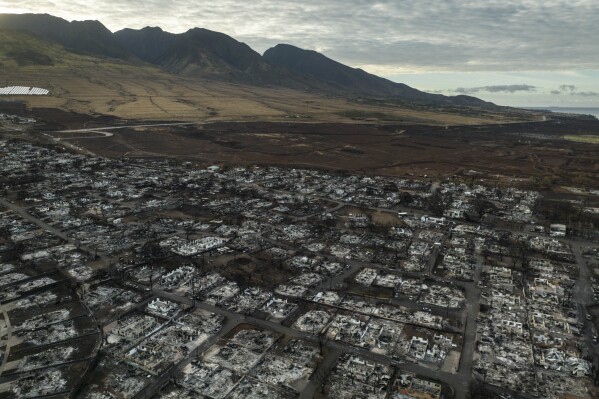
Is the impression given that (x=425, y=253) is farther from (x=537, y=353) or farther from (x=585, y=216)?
(x=585, y=216)

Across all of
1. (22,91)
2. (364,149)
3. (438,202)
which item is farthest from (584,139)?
(22,91)

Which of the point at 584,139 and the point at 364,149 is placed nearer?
the point at 364,149

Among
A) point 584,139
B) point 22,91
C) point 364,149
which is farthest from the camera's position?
point 22,91

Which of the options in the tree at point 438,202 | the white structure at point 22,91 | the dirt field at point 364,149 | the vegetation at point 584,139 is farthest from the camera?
the white structure at point 22,91

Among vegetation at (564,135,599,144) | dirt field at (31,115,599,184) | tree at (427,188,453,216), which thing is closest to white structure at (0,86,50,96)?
dirt field at (31,115,599,184)

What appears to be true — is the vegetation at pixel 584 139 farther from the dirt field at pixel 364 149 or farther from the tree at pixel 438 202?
the tree at pixel 438 202

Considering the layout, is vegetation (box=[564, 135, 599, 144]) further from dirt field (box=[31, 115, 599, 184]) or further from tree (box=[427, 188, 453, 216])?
tree (box=[427, 188, 453, 216])

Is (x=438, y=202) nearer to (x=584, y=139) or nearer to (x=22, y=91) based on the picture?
(x=584, y=139)

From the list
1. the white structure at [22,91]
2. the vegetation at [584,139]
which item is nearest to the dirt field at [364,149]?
the vegetation at [584,139]

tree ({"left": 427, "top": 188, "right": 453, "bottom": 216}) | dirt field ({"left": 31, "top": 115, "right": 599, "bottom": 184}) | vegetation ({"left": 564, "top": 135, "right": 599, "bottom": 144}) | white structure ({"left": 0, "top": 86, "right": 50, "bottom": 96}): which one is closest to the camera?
tree ({"left": 427, "top": 188, "right": 453, "bottom": 216})

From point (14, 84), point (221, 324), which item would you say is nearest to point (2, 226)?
point (221, 324)

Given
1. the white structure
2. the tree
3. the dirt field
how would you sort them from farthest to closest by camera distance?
the white structure
the dirt field
the tree
